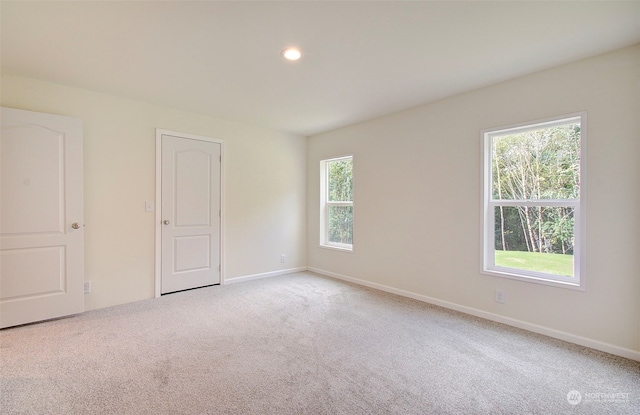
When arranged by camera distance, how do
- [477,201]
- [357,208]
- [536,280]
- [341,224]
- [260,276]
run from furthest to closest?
1. [341,224]
2. [260,276]
3. [357,208]
4. [477,201]
5. [536,280]

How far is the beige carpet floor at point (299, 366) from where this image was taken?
176cm

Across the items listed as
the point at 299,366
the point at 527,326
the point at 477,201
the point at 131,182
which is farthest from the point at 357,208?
the point at 131,182

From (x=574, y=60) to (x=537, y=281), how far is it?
1.95m

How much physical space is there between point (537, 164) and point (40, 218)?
4.83m

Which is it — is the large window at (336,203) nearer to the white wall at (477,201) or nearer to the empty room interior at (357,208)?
the white wall at (477,201)

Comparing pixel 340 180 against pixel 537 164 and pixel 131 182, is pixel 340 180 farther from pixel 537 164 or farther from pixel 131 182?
pixel 131 182

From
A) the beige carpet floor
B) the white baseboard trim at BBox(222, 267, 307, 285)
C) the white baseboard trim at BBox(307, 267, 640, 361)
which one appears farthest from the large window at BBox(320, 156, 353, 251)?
the beige carpet floor

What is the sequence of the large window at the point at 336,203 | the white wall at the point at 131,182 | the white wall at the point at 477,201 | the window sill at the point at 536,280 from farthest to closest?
the large window at the point at 336,203 → the white wall at the point at 131,182 → the window sill at the point at 536,280 → the white wall at the point at 477,201

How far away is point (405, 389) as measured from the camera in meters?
1.90

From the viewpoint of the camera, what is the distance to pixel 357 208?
14.7 ft

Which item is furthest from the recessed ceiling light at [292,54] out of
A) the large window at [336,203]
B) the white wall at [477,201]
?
the large window at [336,203]

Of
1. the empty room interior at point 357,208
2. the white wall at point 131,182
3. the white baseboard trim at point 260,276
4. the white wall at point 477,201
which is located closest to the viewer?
the empty room interior at point 357,208

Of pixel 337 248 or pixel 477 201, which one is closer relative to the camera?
pixel 477 201

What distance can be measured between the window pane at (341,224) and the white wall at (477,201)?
234mm
